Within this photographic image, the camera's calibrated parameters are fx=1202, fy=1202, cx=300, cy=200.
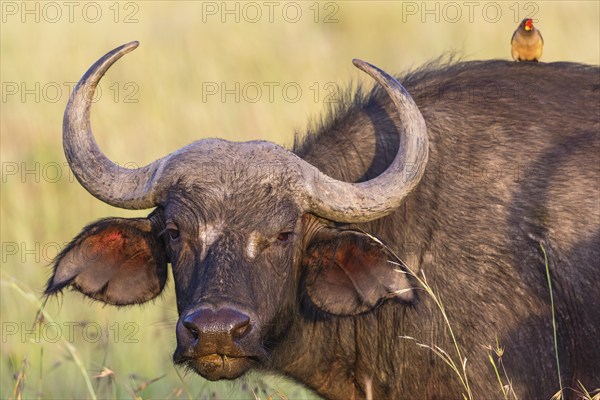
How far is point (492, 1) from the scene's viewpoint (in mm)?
15750

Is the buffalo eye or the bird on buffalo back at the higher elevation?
the bird on buffalo back

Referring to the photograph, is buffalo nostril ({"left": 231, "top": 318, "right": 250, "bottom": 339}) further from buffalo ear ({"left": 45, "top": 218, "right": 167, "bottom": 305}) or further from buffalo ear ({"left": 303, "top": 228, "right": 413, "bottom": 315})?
buffalo ear ({"left": 45, "top": 218, "right": 167, "bottom": 305})

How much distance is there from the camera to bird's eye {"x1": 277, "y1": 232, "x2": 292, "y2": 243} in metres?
5.62

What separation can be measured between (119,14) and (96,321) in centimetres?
776

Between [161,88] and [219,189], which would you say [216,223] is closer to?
[219,189]

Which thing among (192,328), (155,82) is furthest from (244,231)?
(155,82)

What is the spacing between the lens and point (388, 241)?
6.04 metres

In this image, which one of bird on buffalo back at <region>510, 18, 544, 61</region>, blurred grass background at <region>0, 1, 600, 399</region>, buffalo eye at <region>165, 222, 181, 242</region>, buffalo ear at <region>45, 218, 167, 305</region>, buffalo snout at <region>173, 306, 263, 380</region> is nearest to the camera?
buffalo snout at <region>173, 306, 263, 380</region>

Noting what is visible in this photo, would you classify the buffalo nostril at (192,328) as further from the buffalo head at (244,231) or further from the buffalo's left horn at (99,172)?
the buffalo's left horn at (99,172)

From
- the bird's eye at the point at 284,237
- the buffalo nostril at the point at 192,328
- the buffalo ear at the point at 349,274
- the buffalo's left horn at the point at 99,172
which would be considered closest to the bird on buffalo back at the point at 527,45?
the buffalo ear at the point at 349,274

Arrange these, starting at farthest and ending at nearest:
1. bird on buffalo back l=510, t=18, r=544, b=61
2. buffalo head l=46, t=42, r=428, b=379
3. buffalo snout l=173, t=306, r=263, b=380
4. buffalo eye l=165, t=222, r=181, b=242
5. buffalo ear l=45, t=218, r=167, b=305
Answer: bird on buffalo back l=510, t=18, r=544, b=61 → buffalo ear l=45, t=218, r=167, b=305 → buffalo eye l=165, t=222, r=181, b=242 → buffalo head l=46, t=42, r=428, b=379 → buffalo snout l=173, t=306, r=263, b=380

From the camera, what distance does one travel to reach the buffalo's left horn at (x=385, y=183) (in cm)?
561

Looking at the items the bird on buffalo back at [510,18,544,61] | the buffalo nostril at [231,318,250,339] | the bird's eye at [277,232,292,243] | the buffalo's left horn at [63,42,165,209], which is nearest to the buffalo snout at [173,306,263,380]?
the buffalo nostril at [231,318,250,339]

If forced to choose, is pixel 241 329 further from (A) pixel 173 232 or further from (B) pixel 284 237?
(A) pixel 173 232
